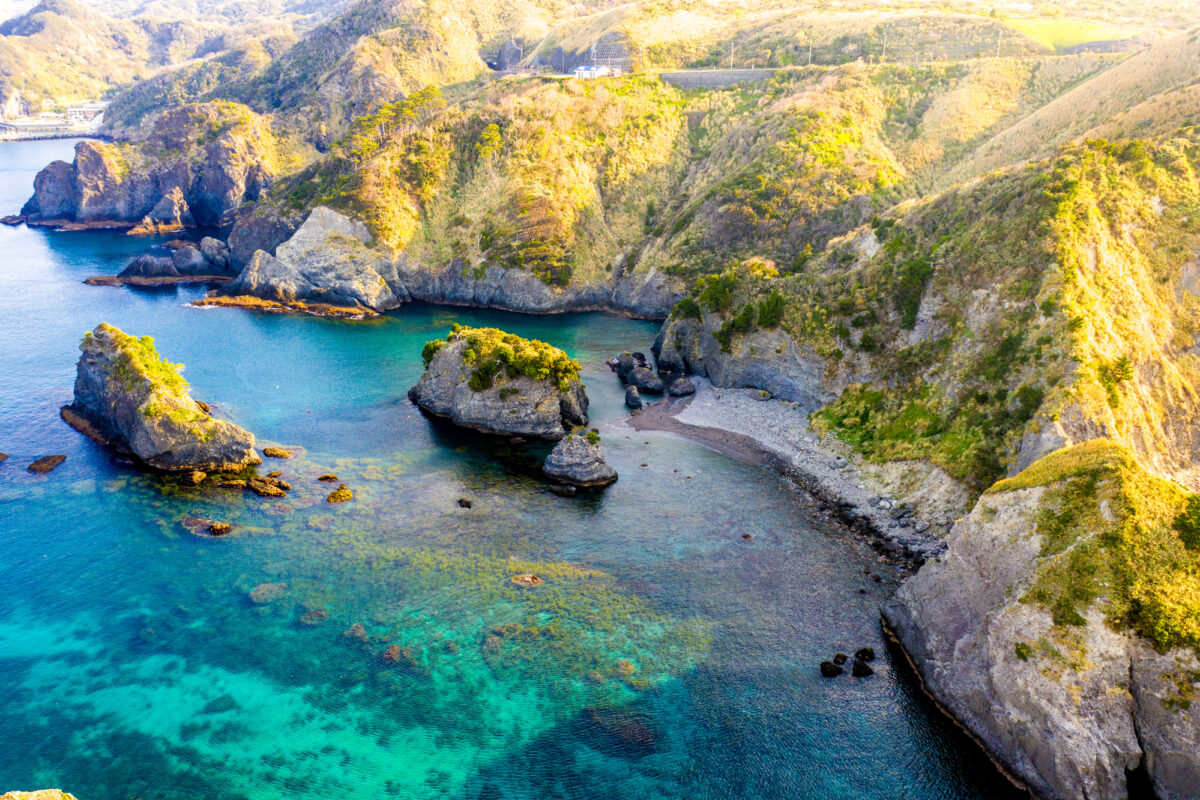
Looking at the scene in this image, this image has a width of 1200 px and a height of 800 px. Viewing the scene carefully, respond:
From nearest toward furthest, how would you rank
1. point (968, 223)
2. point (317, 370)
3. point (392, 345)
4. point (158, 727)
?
point (158, 727)
point (968, 223)
point (317, 370)
point (392, 345)

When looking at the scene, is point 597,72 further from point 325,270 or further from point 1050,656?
point 1050,656

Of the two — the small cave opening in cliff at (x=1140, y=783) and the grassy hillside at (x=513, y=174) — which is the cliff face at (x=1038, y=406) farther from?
the grassy hillside at (x=513, y=174)

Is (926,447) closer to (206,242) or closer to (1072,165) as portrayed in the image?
(1072,165)

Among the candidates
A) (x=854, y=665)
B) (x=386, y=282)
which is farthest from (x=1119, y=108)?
(x=386, y=282)

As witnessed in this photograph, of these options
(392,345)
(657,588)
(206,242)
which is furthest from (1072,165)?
(206,242)

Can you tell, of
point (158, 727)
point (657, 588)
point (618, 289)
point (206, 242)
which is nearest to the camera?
point (158, 727)

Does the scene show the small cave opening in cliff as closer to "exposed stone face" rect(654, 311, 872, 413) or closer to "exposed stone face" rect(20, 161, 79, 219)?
"exposed stone face" rect(654, 311, 872, 413)

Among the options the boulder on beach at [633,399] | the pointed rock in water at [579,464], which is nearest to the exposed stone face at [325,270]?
the boulder on beach at [633,399]

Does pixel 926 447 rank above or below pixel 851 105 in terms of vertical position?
below
